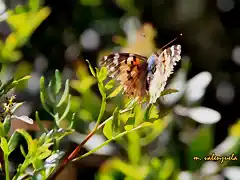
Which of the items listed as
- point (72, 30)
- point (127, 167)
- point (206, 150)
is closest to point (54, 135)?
point (127, 167)

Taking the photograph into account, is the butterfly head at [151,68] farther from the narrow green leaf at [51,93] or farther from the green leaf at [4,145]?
the green leaf at [4,145]

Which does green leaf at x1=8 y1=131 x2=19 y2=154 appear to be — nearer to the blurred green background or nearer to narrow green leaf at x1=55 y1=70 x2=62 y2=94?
narrow green leaf at x1=55 y1=70 x2=62 y2=94

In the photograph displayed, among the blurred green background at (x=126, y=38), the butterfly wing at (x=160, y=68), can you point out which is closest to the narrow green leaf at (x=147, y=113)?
the butterfly wing at (x=160, y=68)

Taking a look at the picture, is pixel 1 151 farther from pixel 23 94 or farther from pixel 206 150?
pixel 23 94

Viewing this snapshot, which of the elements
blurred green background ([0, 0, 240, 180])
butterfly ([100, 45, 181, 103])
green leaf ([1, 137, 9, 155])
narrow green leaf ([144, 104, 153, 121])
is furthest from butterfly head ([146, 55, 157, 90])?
blurred green background ([0, 0, 240, 180])

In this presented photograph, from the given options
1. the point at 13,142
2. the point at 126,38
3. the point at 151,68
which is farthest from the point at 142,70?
the point at 126,38

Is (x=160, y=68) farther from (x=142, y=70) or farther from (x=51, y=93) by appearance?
(x=51, y=93)
